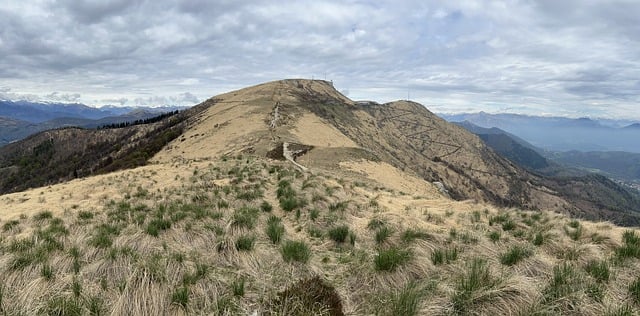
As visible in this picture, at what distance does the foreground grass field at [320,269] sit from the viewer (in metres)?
5.04

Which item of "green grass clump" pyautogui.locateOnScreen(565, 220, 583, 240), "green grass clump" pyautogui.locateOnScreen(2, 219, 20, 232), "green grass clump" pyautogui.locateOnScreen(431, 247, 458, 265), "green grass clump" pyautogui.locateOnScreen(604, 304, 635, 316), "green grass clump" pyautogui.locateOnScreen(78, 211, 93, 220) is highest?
"green grass clump" pyautogui.locateOnScreen(604, 304, 635, 316)

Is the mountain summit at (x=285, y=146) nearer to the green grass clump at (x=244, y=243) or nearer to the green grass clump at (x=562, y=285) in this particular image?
the green grass clump at (x=562, y=285)

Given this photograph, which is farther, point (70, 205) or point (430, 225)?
point (70, 205)

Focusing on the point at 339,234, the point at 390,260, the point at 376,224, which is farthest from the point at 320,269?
the point at 376,224

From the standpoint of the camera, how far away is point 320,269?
707 cm

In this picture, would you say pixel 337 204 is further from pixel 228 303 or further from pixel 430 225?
pixel 228 303

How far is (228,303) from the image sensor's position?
5141 millimetres

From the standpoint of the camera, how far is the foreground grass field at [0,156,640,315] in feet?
16.5

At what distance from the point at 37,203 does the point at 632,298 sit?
2640 centimetres

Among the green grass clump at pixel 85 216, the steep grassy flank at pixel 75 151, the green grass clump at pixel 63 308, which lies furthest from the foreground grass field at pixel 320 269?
the steep grassy flank at pixel 75 151

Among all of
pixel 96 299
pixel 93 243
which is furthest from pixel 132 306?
pixel 93 243

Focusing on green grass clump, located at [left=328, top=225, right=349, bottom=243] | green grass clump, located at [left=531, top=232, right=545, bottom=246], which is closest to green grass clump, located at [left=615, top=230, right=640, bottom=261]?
green grass clump, located at [left=531, top=232, right=545, bottom=246]

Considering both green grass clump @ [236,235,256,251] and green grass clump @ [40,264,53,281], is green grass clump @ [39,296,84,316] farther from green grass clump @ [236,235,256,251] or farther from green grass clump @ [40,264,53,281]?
green grass clump @ [236,235,256,251]

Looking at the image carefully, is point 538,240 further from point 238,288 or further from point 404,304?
point 238,288
